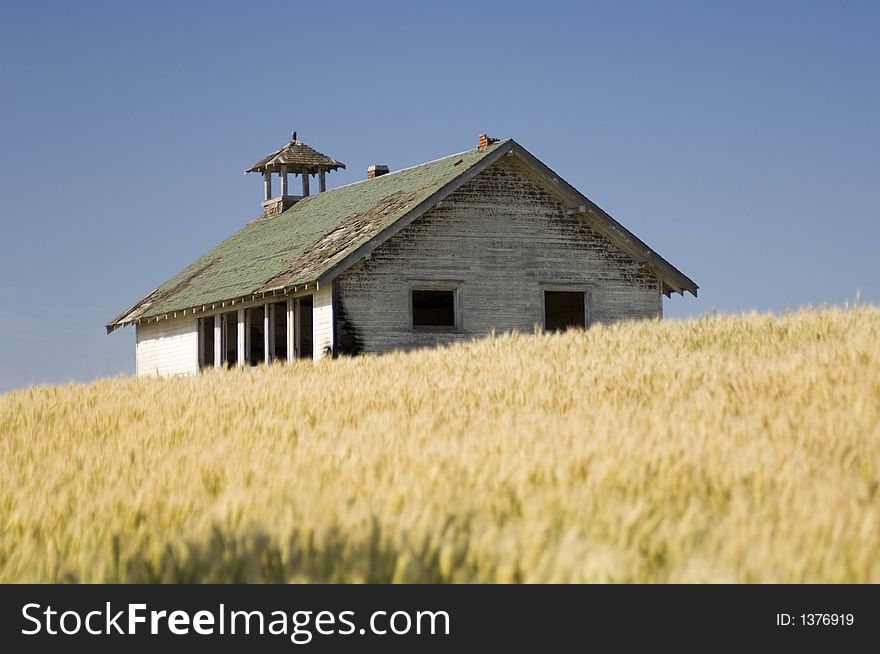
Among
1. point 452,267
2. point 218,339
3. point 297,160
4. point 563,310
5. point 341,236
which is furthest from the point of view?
point 297,160

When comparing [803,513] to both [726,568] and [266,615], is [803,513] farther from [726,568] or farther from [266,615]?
[266,615]

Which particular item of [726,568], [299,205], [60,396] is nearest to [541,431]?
[726,568]

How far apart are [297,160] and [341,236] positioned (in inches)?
496

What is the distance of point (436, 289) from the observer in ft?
92.8

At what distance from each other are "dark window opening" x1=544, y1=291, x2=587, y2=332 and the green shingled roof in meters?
4.52

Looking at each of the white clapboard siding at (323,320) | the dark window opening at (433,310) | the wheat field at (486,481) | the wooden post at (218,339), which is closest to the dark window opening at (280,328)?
the wooden post at (218,339)

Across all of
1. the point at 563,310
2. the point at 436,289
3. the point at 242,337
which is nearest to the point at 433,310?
the point at 563,310

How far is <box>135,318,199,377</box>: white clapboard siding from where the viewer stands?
3447cm

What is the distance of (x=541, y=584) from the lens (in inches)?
207

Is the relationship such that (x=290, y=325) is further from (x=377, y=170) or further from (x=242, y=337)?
(x=377, y=170)

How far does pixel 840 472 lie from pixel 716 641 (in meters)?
2.84

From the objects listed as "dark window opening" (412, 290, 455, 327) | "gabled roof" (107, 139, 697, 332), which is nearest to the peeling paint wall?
"gabled roof" (107, 139, 697, 332)

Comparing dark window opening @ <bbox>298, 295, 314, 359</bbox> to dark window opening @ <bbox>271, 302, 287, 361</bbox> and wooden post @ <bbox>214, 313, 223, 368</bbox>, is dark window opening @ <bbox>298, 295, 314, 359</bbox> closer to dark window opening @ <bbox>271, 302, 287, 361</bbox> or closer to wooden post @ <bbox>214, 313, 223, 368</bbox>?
dark window opening @ <bbox>271, 302, 287, 361</bbox>

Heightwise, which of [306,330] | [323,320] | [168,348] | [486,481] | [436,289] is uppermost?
[436,289]
